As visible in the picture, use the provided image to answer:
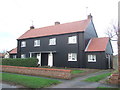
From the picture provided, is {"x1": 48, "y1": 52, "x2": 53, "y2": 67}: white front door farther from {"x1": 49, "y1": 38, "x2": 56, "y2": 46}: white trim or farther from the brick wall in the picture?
the brick wall

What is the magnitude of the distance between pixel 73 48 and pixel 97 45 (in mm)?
4027

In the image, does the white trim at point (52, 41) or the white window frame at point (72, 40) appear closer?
the white window frame at point (72, 40)

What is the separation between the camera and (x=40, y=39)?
2633cm

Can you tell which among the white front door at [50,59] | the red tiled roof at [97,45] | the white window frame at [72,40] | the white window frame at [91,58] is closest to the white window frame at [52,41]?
the white front door at [50,59]

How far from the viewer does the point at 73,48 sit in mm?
22109

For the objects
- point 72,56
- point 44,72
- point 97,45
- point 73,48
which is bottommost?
point 44,72

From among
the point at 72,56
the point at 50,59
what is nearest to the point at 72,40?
the point at 72,56

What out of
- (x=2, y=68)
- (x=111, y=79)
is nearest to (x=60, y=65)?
(x=2, y=68)

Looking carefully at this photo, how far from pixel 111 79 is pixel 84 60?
11181 millimetres

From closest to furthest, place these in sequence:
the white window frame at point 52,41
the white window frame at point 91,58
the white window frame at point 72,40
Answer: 1. the white window frame at point 91,58
2. the white window frame at point 72,40
3. the white window frame at point 52,41

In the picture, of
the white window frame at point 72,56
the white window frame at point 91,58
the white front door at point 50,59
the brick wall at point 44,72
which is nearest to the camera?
the brick wall at point 44,72

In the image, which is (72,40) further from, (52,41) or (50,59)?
(50,59)

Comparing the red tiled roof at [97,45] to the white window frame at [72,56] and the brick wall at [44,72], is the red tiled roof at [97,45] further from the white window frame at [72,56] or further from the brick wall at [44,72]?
the brick wall at [44,72]

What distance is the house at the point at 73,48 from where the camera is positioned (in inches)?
824
